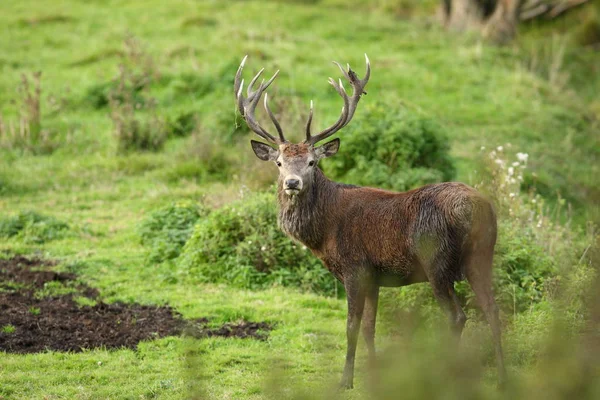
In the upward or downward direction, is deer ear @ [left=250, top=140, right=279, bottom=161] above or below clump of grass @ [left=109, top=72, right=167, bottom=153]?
above

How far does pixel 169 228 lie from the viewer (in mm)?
12445

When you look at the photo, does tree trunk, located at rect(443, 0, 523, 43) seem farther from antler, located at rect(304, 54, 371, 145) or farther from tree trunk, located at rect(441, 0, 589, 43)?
antler, located at rect(304, 54, 371, 145)

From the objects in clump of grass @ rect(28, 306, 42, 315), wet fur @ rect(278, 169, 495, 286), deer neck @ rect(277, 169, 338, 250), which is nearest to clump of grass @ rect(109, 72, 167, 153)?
clump of grass @ rect(28, 306, 42, 315)

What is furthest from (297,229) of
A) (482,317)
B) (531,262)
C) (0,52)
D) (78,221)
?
(0,52)

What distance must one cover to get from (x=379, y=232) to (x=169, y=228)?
5.08 metres

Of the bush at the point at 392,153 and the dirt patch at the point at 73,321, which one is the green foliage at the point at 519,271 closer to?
the dirt patch at the point at 73,321

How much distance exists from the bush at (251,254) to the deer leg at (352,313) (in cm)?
285

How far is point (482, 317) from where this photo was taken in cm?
905

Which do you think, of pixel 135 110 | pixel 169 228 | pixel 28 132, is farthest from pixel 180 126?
pixel 169 228

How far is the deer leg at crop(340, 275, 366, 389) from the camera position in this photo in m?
8.13

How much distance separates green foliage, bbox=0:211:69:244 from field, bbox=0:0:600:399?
0.13ft

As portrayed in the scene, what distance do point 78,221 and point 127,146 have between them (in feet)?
11.3

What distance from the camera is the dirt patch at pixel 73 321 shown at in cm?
890

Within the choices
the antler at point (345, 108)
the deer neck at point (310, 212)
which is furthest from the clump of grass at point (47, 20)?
the deer neck at point (310, 212)
